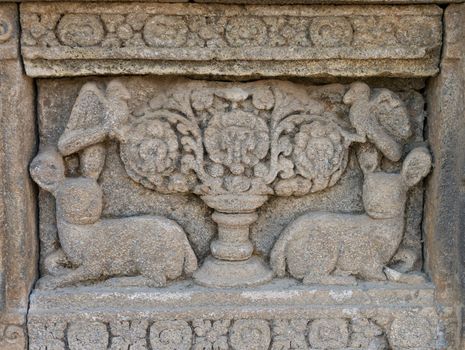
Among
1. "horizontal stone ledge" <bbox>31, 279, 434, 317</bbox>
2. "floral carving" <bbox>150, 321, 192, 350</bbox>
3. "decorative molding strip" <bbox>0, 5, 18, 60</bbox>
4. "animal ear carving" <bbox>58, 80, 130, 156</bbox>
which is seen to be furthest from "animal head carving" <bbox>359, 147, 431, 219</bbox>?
"decorative molding strip" <bbox>0, 5, 18, 60</bbox>

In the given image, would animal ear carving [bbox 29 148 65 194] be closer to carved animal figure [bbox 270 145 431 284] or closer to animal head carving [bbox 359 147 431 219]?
carved animal figure [bbox 270 145 431 284]

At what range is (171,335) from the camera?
2.77m

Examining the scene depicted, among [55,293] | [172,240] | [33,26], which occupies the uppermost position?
[33,26]

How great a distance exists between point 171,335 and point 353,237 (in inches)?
33.6

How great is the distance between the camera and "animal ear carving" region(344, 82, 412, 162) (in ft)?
8.92

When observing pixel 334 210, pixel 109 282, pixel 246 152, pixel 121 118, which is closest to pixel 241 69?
pixel 246 152

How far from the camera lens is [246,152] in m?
2.71

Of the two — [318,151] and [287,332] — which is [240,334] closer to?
[287,332]

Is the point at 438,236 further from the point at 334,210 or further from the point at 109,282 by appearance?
the point at 109,282

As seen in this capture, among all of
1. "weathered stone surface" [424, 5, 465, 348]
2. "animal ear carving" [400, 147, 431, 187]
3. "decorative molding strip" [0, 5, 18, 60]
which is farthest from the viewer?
"animal ear carving" [400, 147, 431, 187]

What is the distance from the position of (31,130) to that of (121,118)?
36 cm

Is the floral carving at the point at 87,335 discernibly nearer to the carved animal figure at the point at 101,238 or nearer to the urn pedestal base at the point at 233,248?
the carved animal figure at the point at 101,238

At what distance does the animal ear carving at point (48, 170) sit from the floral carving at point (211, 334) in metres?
0.80

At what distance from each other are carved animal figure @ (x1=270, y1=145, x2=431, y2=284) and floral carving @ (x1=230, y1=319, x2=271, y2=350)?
24 centimetres
